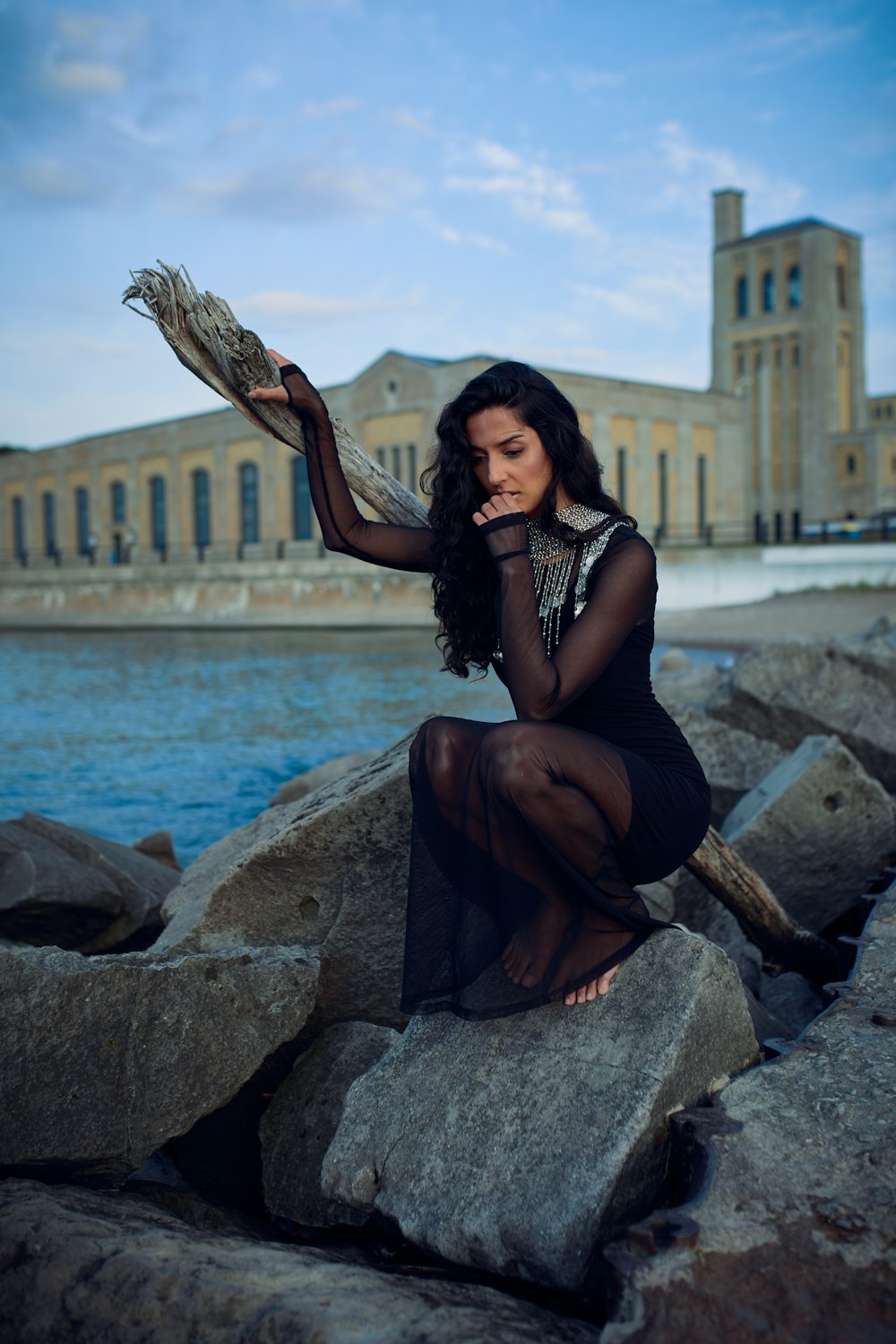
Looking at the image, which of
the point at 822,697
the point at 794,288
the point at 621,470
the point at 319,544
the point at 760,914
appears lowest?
the point at 760,914

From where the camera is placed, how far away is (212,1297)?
6.20 ft

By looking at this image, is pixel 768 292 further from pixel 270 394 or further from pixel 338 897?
pixel 338 897

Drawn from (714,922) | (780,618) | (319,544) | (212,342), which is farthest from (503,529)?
(319,544)

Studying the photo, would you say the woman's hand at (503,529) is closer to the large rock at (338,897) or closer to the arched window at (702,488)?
the large rock at (338,897)

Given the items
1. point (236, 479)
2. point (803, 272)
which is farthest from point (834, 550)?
point (803, 272)

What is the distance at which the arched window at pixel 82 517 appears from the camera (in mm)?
56562

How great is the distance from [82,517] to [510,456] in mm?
57826

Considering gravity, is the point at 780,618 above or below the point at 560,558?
below

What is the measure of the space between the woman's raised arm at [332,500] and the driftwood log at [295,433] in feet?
0.21

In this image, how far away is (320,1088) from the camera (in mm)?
3055

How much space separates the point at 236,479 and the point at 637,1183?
48.0 meters

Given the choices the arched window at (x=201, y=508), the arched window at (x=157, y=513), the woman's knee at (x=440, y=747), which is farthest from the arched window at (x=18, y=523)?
the woman's knee at (x=440, y=747)

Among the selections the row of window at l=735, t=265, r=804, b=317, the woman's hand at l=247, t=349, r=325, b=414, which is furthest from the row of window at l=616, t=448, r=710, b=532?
the woman's hand at l=247, t=349, r=325, b=414

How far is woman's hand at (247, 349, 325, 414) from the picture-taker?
10.7ft
